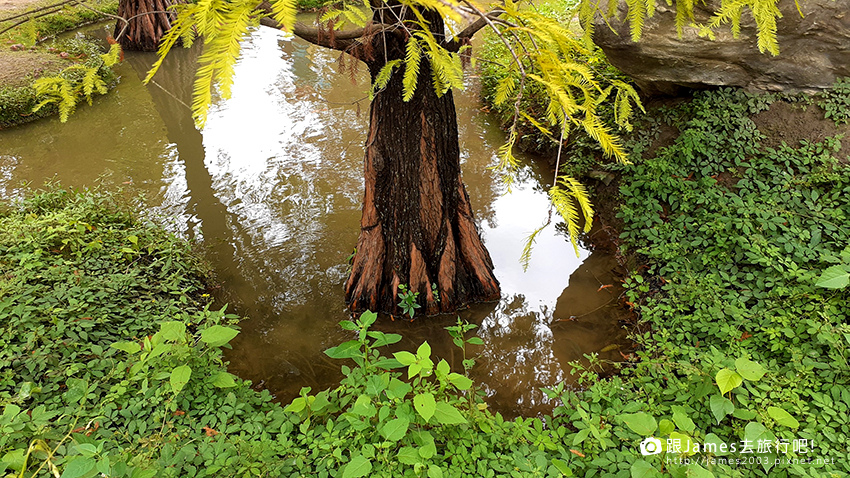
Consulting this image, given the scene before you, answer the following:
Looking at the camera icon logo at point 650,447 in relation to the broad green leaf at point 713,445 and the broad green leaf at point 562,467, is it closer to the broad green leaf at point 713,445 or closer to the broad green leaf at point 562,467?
→ the broad green leaf at point 713,445

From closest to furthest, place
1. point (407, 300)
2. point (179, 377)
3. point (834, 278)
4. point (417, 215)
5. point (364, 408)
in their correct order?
point (364, 408), point (179, 377), point (834, 278), point (417, 215), point (407, 300)

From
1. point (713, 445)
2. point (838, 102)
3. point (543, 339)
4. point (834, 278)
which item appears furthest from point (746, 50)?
point (713, 445)

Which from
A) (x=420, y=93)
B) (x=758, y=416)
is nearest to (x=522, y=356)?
(x=758, y=416)

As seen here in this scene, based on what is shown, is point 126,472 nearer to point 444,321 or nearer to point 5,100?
point 444,321

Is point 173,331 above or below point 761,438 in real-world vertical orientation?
above

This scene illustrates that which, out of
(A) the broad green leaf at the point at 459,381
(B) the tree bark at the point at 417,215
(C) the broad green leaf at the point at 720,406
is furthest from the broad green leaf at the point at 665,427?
(B) the tree bark at the point at 417,215

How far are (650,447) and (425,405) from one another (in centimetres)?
100

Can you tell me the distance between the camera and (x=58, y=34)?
27.9ft

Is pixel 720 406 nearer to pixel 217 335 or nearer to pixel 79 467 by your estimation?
pixel 217 335

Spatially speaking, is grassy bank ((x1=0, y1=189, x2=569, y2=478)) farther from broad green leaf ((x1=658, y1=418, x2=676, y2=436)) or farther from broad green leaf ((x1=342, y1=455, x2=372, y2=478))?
broad green leaf ((x1=658, y1=418, x2=676, y2=436))

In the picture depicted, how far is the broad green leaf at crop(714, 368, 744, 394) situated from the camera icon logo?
1.31 ft

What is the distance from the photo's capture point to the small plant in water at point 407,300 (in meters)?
3.28

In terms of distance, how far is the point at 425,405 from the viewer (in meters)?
1.87

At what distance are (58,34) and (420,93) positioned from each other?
9.60 meters
